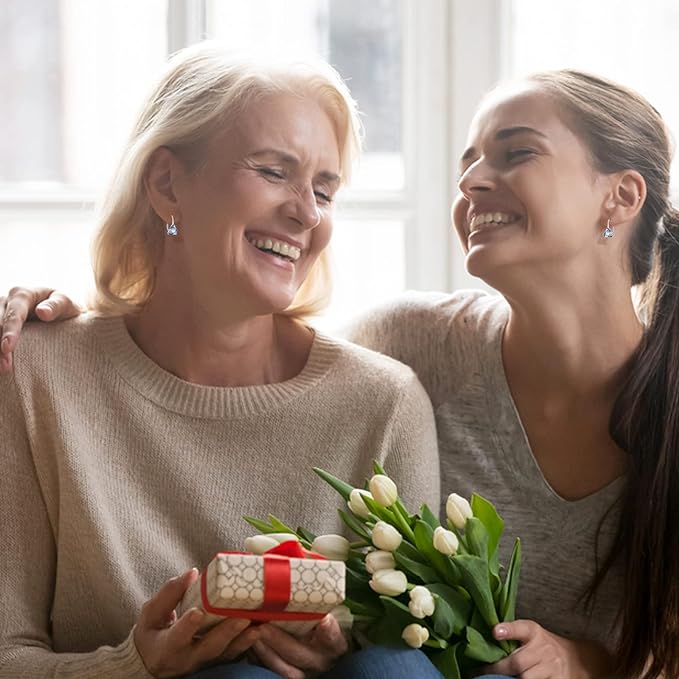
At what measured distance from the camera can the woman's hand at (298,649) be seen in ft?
5.40

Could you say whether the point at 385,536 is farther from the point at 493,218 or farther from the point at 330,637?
the point at 493,218

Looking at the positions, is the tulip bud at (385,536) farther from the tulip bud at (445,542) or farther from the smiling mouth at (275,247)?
the smiling mouth at (275,247)

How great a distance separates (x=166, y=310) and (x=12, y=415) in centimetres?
31

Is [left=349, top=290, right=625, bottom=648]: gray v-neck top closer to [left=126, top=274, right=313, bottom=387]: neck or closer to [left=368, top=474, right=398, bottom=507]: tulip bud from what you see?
[left=126, top=274, right=313, bottom=387]: neck

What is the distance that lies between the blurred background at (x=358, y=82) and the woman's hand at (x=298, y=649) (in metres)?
1.30

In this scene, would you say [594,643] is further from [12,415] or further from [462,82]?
[462,82]

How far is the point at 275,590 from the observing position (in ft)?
4.65

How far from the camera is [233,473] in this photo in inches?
76.3

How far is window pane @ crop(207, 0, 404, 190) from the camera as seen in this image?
2.89 metres

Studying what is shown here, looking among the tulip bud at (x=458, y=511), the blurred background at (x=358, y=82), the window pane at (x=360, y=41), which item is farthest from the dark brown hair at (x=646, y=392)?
the window pane at (x=360, y=41)

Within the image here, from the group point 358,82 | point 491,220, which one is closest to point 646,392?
point 491,220

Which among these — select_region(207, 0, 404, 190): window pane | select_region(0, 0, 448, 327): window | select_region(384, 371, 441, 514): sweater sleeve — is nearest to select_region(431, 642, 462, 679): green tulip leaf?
select_region(384, 371, 441, 514): sweater sleeve

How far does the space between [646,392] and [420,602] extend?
637 millimetres

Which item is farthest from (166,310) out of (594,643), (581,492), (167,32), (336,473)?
(167,32)
